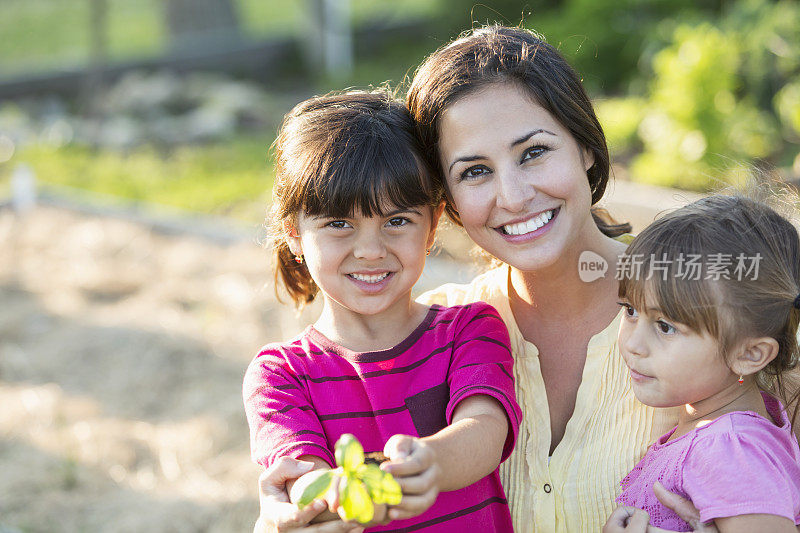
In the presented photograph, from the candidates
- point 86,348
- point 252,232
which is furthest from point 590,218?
point 252,232

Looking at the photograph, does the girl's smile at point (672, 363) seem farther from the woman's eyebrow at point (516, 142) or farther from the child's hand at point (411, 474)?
the child's hand at point (411, 474)


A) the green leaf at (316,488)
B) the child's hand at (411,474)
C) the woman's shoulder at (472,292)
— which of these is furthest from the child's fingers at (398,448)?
the woman's shoulder at (472,292)

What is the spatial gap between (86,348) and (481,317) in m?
3.56

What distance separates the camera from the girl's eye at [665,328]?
1.89m

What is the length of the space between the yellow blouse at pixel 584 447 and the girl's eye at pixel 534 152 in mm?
499

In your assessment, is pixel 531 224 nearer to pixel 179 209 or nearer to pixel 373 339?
pixel 373 339

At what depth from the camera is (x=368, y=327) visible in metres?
2.18

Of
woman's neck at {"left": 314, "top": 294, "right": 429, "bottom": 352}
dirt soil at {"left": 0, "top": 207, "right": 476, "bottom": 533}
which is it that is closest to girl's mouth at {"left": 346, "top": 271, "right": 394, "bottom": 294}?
woman's neck at {"left": 314, "top": 294, "right": 429, "bottom": 352}

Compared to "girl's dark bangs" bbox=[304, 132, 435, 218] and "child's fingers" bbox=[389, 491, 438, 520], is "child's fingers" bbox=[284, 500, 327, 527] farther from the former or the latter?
"girl's dark bangs" bbox=[304, 132, 435, 218]

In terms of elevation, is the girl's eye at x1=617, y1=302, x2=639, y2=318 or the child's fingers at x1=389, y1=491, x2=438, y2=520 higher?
the girl's eye at x1=617, y1=302, x2=639, y2=318

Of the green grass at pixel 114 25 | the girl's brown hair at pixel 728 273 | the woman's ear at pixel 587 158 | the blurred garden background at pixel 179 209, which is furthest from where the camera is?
the green grass at pixel 114 25

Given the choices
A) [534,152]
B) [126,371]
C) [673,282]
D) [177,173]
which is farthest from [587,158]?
[177,173]

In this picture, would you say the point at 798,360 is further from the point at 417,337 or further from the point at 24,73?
the point at 24,73

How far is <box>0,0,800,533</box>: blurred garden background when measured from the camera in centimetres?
396
